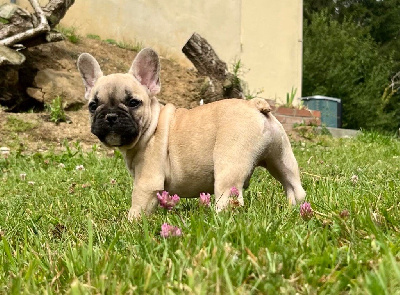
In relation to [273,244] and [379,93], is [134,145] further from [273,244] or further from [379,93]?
[379,93]

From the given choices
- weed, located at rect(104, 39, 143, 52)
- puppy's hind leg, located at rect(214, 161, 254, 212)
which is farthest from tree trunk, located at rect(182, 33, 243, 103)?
puppy's hind leg, located at rect(214, 161, 254, 212)

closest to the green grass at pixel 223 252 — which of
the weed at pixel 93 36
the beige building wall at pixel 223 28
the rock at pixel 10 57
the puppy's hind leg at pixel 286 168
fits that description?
the puppy's hind leg at pixel 286 168

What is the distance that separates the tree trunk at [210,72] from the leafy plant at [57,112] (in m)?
2.57

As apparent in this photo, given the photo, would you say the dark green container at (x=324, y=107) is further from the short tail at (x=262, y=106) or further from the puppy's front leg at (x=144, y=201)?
the puppy's front leg at (x=144, y=201)

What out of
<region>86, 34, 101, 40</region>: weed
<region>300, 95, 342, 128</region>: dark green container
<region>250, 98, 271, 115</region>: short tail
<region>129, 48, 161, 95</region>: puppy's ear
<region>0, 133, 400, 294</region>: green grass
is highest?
<region>129, 48, 161, 95</region>: puppy's ear

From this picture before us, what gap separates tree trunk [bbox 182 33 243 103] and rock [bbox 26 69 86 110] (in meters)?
2.16

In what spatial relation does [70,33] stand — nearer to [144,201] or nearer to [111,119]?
[111,119]

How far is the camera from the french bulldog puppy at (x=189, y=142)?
3.00 m

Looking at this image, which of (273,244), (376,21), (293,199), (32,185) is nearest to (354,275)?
(273,244)

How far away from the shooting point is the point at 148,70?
376 cm

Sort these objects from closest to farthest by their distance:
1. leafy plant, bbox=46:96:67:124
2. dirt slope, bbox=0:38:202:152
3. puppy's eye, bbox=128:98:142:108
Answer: puppy's eye, bbox=128:98:142:108
dirt slope, bbox=0:38:202:152
leafy plant, bbox=46:96:67:124

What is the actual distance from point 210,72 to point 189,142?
23.0 feet

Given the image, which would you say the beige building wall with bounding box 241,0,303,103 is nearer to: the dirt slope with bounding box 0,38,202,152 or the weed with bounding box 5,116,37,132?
the dirt slope with bounding box 0,38,202,152

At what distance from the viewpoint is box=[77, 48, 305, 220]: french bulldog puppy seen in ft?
9.86
